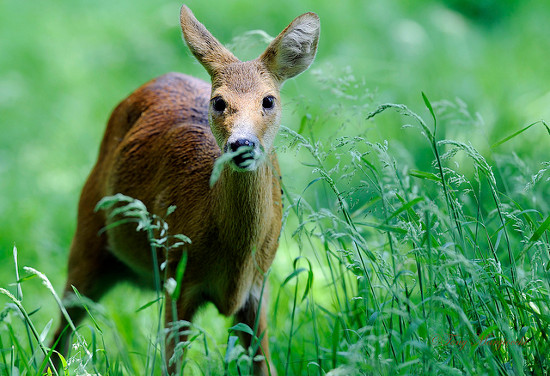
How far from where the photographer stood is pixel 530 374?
289cm

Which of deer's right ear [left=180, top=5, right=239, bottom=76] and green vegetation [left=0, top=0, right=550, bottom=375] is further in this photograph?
deer's right ear [left=180, top=5, right=239, bottom=76]

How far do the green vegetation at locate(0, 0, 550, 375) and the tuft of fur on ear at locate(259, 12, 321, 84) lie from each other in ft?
0.57

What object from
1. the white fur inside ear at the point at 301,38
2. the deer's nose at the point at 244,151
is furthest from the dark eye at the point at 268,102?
the deer's nose at the point at 244,151

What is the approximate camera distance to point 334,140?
147 inches

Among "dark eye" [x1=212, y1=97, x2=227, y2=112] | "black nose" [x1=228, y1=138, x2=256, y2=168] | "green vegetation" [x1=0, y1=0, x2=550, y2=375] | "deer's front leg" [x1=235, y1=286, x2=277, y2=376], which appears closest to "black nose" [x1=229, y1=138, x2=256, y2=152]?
"black nose" [x1=228, y1=138, x2=256, y2=168]

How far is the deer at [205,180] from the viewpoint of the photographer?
3572 mm

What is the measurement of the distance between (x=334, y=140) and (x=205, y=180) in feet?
2.38

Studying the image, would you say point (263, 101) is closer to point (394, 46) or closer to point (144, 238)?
point (144, 238)

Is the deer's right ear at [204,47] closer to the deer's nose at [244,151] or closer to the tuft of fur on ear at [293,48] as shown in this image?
the tuft of fur on ear at [293,48]

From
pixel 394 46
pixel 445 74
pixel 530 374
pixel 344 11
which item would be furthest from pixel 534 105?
pixel 530 374

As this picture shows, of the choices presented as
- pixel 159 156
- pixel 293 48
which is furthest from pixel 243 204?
pixel 159 156

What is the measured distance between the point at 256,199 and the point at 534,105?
12.3 feet

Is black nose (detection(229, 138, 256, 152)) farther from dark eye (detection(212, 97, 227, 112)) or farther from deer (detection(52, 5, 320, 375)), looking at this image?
dark eye (detection(212, 97, 227, 112))

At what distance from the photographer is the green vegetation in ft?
9.91
